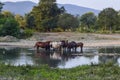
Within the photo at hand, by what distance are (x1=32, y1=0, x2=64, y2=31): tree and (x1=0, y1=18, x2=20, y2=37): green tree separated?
59.1 feet

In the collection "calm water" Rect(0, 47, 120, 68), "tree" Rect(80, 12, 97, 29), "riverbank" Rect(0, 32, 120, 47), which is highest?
"tree" Rect(80, 12, 97, 29)

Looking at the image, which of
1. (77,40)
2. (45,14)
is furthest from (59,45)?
(45,14)

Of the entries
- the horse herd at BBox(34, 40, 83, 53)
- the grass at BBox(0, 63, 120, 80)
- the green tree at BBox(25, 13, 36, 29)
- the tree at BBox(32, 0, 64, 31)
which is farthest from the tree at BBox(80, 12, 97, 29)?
the grass at BBox(0, 63, 120, 80)

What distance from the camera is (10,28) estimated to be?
63.9 meters

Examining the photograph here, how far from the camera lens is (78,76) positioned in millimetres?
15898

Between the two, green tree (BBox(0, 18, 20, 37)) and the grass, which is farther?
green tree (BBox(0, 18, 20, 37))

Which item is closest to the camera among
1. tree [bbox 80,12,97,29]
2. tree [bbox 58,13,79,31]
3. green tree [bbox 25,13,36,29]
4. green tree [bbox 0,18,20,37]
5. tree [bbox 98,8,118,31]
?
green tree [bbox 0,18,20,37]

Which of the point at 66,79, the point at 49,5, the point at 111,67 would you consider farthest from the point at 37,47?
the point at 49,5

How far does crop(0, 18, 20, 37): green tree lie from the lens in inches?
2472

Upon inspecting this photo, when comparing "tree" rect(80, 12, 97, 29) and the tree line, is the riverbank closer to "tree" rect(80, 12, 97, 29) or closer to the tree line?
the tree line

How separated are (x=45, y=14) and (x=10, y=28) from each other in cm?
2027

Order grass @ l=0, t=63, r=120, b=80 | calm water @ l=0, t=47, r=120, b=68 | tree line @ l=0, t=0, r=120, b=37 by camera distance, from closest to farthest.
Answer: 1. grass @ l=0, t=63, r=120, b=80
2. calm water @ l=0, t=47, r=120, b=68
3. tree line @ l=0, t=0, r=120, b=37

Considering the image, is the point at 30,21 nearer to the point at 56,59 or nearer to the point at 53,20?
the point at 53,20

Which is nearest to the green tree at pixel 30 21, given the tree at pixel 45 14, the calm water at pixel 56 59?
the tree at pixel 45 14
